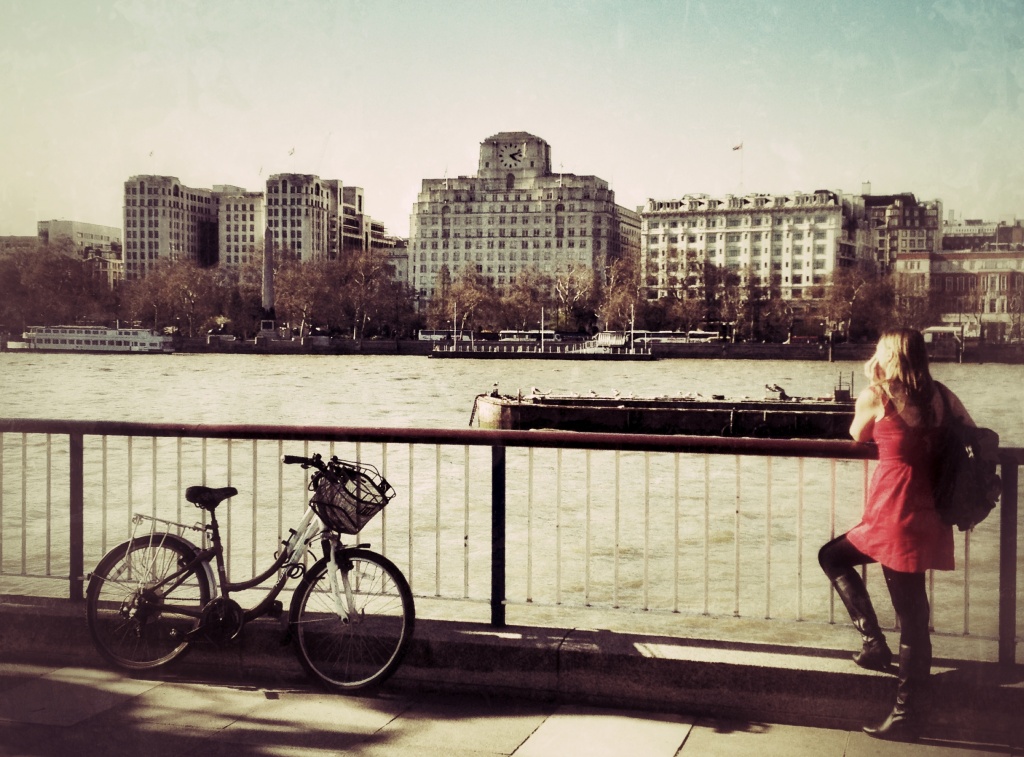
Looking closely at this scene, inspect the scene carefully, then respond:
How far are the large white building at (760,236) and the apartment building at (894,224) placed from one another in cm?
369

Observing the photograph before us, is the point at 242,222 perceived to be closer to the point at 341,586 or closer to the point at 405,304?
the point at 405,304

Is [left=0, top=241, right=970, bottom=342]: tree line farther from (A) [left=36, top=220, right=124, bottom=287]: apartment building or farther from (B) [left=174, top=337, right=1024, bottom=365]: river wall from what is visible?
(B) [left=174, top=337, right=1024, bottom=365]: river wall

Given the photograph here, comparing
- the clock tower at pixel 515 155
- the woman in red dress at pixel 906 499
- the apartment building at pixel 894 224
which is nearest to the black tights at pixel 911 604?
the woman in red dress at pixel 906 499

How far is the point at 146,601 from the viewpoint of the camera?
5363mm

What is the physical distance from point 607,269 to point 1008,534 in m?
161

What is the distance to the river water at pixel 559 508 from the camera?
8648 mm

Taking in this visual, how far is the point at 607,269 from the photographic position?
16400 cm

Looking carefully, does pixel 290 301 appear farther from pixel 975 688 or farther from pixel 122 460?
pixel 975 688

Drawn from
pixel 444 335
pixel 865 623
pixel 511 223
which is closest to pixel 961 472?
pixel 865 623

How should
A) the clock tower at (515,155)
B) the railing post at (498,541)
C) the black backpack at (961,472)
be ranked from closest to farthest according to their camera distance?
the black backpack at (961,472) → the railing post at (498,541) → the clock tower at (515,155)

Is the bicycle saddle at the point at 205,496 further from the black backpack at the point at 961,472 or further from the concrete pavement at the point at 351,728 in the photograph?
the black backpack at the point at 961,472

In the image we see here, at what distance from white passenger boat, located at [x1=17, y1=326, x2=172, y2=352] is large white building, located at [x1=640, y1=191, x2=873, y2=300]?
70.7 m

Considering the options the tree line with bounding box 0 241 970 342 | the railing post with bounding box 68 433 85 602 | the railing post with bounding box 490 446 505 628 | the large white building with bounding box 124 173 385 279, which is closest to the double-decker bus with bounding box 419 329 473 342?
the tree line with bounding box 0 241 970 342

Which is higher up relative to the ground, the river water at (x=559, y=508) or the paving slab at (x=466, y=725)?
the paving slab at (x=466, y=725)
